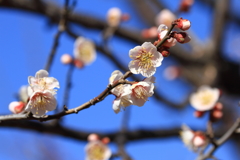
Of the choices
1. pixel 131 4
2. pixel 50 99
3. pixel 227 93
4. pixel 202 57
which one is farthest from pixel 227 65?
pixel 50 99

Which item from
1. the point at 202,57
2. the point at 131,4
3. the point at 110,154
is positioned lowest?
the point at 110,154

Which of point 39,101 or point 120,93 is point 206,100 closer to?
point 120,93

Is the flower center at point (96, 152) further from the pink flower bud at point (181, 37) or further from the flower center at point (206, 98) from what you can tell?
the pink flower bud at point (181, 37)

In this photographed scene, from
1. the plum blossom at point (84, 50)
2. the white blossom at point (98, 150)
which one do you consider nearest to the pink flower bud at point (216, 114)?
the white blossom at point (98, 150)

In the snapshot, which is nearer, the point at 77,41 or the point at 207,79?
the point at 77,41

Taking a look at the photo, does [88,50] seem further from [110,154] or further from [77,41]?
[110,154]

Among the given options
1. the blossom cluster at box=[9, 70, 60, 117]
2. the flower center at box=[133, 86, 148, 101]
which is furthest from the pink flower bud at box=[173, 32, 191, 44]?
the blossom cluster at box=[9, 70, 60, 117]

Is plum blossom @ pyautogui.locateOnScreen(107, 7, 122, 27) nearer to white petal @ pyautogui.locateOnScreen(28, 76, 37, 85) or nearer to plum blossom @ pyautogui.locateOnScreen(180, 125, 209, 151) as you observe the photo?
plum blossom @ pyautogui.locateOnScreen(180, 125, 209, 151)
